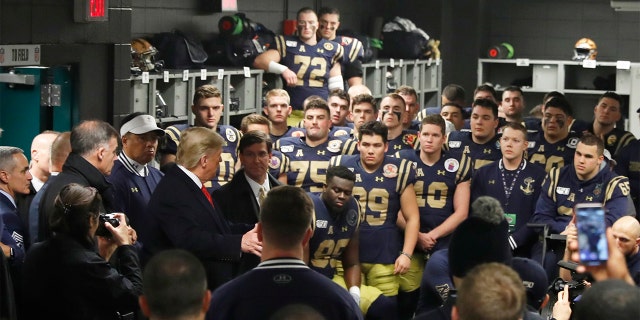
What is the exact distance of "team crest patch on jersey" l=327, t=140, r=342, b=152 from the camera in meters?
7.26

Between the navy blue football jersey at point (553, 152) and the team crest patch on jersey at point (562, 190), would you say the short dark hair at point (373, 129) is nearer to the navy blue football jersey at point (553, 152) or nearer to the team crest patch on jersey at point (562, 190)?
the team crest patch on jersey at point (562, 190)

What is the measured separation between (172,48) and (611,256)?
6.40 metres

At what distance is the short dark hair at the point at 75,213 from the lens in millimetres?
4168

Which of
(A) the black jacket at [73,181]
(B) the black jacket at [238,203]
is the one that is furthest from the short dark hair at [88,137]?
(B) the black jacket at [238,203]

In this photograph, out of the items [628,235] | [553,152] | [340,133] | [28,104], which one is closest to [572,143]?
[553,152]

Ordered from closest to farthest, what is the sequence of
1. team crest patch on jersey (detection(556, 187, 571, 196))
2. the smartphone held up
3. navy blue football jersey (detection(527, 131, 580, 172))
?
the smartphone held up → team crest patch on jersey (detection(556, 187, 571, 196)) → navy blue football jersey (detection(527, 131, 580, 172))

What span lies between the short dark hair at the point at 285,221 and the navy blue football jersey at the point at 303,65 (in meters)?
6.49

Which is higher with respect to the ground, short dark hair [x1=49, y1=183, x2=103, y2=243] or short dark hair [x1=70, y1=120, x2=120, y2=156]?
short dark hair [x1=70, y1=120, x2=120, y2=156]

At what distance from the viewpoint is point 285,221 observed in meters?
3.58

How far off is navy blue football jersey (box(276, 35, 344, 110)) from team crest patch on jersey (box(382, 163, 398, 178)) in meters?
3.49

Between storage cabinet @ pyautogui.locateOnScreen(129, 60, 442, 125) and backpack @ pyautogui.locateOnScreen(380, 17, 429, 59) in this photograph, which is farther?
backpack @ pyautogui.locateOnScreen(380, 17, 429, 59)

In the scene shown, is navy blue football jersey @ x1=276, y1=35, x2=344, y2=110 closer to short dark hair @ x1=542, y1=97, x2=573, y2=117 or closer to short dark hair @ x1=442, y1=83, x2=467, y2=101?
short dark hair @ x1=442, y1=83, x2=467, y2=101

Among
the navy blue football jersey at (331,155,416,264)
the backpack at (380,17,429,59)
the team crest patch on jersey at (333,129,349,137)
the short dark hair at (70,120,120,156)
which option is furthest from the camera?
the backpack at (380,17,429,59)

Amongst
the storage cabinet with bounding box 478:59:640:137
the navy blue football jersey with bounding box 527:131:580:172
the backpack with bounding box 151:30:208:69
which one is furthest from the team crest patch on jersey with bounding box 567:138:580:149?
the storage cabinet with bounding box 478:59:640:137
